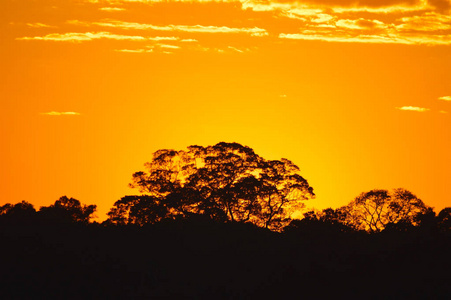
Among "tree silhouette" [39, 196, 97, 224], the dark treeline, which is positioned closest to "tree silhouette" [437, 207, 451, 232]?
the dark treeline

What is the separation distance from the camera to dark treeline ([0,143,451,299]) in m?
113

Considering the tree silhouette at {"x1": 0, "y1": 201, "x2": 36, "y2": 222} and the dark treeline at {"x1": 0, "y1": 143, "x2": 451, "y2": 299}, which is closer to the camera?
the dark treeline at {"x1": 0, "y1": 143, "x2": 451, "y2": 299}

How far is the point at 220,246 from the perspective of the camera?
404 feet

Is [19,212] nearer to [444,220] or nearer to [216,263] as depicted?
[216,263]

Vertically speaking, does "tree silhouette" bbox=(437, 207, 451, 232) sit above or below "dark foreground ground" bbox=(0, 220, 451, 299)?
above

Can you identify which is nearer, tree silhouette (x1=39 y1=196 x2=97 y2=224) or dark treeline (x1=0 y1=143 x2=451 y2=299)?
dark treeline (x1=0 y1=143 x2=451 y2=299)

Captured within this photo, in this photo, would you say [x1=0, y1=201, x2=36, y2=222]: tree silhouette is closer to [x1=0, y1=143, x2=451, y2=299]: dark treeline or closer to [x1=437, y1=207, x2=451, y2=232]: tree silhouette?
[x1=0, y1=143, x2=451, y2=299]: dark treeline

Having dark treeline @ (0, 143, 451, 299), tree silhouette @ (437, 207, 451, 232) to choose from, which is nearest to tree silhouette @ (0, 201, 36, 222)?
dark treeline @ (0, 143, 451, 299)

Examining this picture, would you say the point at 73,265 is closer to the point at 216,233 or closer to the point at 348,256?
the point at 216,233

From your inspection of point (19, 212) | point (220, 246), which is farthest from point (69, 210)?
point (220, 246)

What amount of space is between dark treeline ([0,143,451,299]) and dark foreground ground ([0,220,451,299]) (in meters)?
0.13

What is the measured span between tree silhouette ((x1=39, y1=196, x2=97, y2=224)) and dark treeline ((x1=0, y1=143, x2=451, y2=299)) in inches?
15.6

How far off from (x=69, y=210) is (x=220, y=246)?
33590 millimetres

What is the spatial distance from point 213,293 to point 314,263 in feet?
40.6
